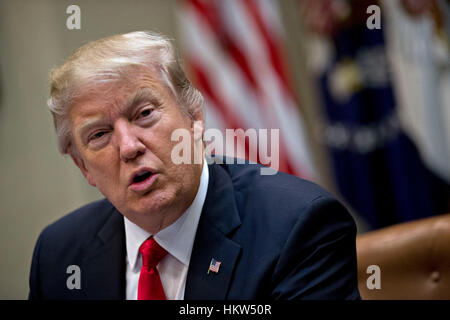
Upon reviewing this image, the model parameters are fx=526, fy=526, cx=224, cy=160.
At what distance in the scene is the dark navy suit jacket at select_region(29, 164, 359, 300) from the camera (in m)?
1.40

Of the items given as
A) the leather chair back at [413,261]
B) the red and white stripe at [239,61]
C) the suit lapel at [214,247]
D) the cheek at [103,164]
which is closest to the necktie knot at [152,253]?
the suit lapel at [214,247]

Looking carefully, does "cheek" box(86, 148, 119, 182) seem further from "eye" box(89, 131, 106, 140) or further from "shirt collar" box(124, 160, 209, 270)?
"shirt collar" box(124, 160, 209, 270)

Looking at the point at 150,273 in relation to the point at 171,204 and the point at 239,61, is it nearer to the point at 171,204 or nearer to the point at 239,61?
the point at 171,204

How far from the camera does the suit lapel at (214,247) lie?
1.43 metres

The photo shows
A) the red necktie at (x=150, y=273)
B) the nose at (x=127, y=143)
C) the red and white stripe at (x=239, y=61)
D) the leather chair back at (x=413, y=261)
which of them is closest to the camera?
the nose at (x=127, y=143)

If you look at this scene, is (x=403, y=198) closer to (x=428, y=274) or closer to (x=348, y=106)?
(x=348, y=106)

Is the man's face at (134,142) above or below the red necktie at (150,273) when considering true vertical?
above

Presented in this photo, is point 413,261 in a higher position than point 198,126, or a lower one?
lower

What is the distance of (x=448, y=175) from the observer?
10.7 ft

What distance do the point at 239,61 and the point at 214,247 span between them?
2212 mm

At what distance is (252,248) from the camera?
1466 millimetres

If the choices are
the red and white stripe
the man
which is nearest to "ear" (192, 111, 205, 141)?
the man

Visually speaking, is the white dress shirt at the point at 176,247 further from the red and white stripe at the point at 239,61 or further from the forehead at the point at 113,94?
the red and white stripe at the point at 239,61

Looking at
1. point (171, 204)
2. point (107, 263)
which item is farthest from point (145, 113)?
point (107, 263)
